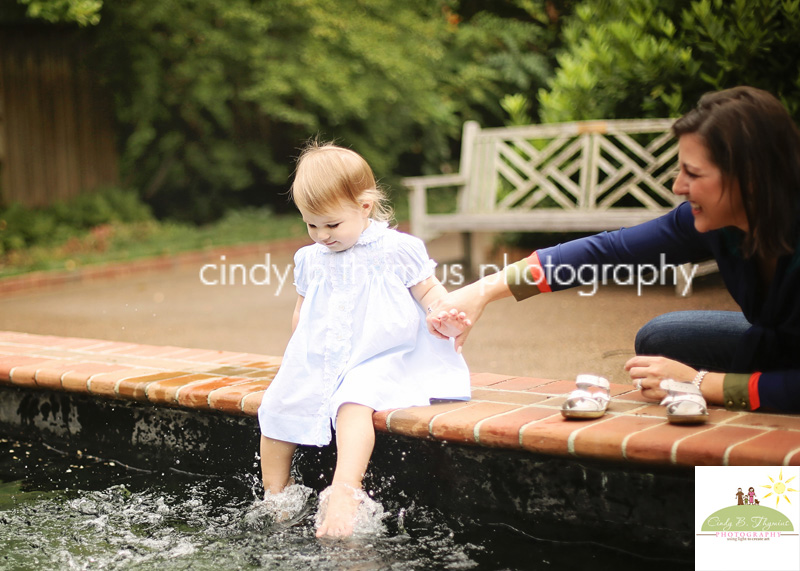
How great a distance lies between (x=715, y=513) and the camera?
196 centimetres

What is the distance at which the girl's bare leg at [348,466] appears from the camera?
7.35 ft

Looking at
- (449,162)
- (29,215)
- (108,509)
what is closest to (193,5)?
(29,215)

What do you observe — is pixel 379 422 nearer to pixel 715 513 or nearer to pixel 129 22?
pixel 715 513

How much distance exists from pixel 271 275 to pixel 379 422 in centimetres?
557

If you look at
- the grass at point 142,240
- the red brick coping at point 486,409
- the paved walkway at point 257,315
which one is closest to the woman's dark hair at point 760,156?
the red brick coping at point 486,409

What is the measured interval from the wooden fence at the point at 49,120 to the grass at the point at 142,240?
4.33 feet

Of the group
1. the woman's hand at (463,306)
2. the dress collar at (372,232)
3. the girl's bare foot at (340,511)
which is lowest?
the girl's bare foot at (340,511)

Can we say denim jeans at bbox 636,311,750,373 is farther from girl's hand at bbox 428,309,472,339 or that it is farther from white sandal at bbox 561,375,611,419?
girl's hand at bbox 428,309,472,339

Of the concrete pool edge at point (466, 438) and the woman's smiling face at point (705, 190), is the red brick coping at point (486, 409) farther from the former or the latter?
the woman's smiling face at point (705, 190)

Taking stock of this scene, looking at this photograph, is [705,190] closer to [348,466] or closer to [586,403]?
[586,403]

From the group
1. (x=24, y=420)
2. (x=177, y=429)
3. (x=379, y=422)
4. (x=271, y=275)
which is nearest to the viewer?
(x=379, y=422)

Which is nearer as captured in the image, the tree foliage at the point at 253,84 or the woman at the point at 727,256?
the woman at the point at 727,256

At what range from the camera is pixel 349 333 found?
264 cm

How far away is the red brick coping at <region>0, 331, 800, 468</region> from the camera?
1945mm
